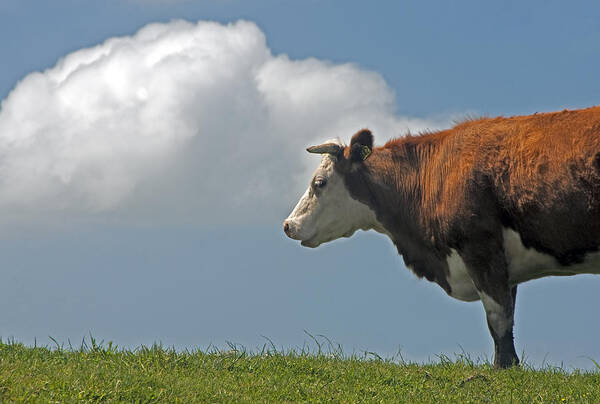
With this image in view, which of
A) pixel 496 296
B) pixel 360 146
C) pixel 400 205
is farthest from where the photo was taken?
pixel 360 146

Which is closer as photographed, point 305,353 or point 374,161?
point 305,353

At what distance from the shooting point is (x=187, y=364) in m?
8.84

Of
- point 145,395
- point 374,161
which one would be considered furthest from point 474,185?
point 145,395

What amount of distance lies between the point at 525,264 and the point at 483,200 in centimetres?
102

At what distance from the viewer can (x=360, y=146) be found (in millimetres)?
10953

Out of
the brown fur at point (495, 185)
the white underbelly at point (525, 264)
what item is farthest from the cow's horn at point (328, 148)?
the white underbelly at point (525, 264)

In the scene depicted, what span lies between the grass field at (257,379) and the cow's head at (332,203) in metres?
2.11

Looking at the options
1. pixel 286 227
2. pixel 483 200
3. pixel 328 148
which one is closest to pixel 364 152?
pixel 328 148

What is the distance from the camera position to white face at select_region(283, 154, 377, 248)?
36.4 ft

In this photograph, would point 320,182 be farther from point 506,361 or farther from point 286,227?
point 506,361

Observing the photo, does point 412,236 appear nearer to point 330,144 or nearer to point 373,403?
point 330,144

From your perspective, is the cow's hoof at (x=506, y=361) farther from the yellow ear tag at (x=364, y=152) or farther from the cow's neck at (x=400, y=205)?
the yellow ear tag at (x=364, y=152)

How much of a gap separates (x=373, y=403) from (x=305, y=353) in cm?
236

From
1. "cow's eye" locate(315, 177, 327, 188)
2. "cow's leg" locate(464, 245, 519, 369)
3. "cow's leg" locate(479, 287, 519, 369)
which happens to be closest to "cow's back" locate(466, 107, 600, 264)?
"cow's leg" locate(464, 245, 519, 369)
